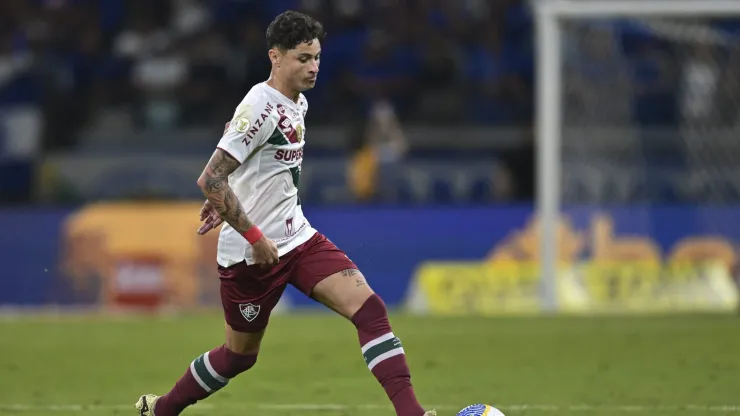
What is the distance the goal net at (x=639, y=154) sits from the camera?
55.5ft

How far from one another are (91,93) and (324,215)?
704 cm

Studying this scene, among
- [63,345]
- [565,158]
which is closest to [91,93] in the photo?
[565,158]

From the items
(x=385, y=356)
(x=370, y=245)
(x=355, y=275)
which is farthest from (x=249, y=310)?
(x=370, y=245)

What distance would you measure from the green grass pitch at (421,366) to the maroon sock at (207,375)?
1.09 m

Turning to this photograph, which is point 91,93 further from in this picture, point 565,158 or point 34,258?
point 565,158

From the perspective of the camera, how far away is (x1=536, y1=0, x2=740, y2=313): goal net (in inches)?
666

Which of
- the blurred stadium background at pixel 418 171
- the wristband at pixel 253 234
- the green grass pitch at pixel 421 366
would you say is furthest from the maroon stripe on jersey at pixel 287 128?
the blurred stadium background at pixel 418 171

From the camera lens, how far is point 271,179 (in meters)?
6.54

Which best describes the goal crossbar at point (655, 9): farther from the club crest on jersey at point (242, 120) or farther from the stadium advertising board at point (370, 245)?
the club crest on jersey at point (242, 120)

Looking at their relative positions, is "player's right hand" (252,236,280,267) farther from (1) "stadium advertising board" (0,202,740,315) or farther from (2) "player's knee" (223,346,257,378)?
(1) "stadium advertising board" (0,202,740,315)

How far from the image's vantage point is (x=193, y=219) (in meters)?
18.3

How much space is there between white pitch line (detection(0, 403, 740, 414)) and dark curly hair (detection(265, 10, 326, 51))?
2.63 m

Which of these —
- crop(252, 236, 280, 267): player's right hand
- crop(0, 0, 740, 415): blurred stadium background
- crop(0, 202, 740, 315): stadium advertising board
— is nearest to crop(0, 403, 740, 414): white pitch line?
crop(252, 236, 280, 267): player's right hand

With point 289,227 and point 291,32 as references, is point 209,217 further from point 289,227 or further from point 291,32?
point 291,32
